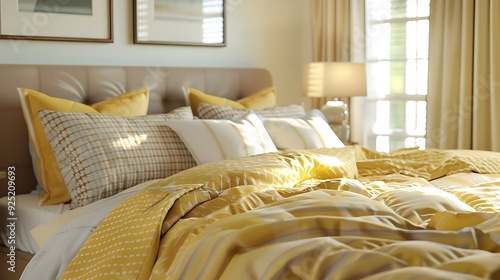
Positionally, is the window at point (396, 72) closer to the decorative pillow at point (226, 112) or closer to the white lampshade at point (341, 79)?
the white lampshade at point (341, 79)

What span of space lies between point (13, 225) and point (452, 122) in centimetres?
294

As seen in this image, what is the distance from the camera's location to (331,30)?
18.3 ft

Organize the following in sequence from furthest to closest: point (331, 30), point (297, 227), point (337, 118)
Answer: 1. point (331, 30)
2. point (337, 118)
3. point (297, 227)

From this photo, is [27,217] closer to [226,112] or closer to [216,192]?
[216,192]

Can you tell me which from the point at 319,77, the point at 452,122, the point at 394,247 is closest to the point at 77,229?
the point at 394,247

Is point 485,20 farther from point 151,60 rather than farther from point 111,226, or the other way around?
point 111,226

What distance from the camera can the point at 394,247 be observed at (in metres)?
1.92

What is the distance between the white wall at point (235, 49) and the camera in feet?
13.4

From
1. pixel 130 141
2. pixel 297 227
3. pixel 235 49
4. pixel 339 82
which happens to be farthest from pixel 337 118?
pixel 297 227

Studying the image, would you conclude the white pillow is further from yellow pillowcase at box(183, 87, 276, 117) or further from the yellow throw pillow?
the yellow throw pillow

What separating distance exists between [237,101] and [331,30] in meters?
1.26

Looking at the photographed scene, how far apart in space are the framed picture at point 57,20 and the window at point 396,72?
2.11m

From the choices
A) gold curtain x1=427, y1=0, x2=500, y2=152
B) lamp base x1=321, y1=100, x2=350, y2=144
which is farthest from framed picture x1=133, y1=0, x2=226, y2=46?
gold curtain x1=427, y1=0, x2=500, y2=152

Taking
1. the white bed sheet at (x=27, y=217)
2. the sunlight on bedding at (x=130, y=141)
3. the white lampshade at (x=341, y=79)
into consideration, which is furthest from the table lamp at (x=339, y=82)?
the white bed sheet at (x=27, y=217)
